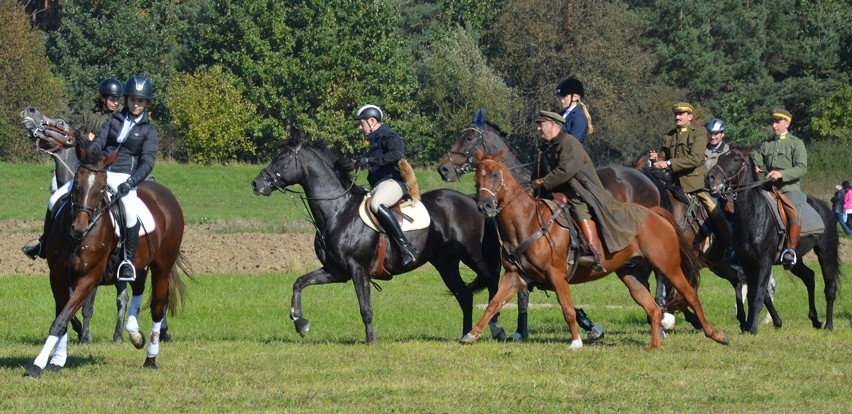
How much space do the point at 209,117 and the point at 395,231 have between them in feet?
172

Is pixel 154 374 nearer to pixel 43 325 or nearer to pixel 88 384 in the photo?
pixel 88 384

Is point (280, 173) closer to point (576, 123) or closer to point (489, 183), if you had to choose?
point (489, 183)

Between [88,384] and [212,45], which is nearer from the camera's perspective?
[88,384]

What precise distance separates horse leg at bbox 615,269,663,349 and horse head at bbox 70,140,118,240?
6.02 m

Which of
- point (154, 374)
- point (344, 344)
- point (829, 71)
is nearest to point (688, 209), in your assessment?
point (344, 344)

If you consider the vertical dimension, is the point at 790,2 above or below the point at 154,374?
below

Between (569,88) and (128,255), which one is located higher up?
(569,88)

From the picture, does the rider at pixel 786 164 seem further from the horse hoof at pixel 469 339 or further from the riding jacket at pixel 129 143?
the riding jacket at pixel 129 143

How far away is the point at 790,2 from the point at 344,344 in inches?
2873

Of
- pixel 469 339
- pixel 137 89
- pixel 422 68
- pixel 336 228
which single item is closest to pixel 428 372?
pixel 469 339

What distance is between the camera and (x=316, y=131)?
72125 millimetres

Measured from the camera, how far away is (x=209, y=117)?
68.4 m

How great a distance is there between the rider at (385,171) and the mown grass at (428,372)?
1.22 meters

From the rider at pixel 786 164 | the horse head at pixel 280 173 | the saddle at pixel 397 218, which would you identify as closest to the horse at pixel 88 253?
the horse head at pixel 280 173
